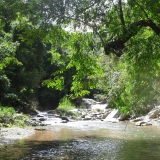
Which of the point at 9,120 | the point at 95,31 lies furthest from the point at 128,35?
the point at 9,120

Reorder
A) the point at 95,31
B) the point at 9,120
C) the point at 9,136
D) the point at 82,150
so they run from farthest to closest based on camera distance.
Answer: the point at 9,120 → the point at 9,136 → the point at 82,150 → the point at 95,31

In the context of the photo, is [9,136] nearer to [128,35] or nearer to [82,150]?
[82,150]

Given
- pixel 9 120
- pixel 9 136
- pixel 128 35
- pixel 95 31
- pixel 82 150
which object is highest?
pixel 95 31

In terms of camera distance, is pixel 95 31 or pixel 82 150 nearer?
pixel 95 31

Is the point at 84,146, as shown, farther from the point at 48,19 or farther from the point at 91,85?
the point at 48,19

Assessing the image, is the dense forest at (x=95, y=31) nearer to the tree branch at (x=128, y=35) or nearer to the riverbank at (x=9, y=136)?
the tree branch at (x=128, y=35)

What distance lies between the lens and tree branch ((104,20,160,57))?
628cm

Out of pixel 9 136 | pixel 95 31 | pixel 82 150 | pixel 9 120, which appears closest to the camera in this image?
pixel 95 31

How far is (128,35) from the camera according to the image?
6.25 meters

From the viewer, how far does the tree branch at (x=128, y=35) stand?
628 centimetres

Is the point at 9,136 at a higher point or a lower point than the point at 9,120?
lower

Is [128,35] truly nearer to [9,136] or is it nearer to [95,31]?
[95,31]

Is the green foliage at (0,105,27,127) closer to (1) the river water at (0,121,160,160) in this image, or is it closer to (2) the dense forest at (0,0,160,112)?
(1) the river water at (0,121,160,160)

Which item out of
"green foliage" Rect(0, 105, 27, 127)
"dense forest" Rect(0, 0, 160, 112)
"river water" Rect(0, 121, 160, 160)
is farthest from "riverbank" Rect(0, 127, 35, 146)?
"dense forest" Rect(0, 0, 160, 112)
